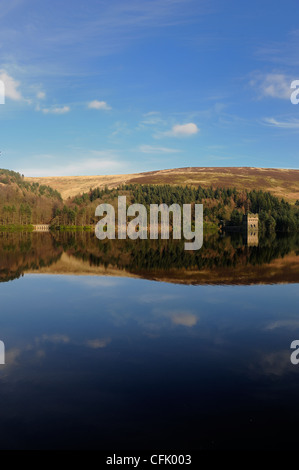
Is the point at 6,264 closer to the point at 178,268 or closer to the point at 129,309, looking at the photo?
the point at 178,268

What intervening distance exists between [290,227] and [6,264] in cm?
17329

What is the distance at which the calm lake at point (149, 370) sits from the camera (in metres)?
9.54

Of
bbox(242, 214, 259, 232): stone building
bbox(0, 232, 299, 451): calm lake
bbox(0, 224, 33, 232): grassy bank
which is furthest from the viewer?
bbox(242, 214, 259, 232): stone building

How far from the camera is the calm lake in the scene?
9539 millimetres
